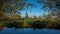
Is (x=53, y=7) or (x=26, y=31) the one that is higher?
(x=53, y=7)

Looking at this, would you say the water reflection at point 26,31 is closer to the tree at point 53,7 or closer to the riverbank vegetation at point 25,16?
the riverbank vegetation at point 25,16

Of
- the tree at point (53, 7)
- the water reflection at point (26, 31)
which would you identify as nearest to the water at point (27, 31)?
the water reflection at point (26, 31)

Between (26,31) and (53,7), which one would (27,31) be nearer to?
(26,31)

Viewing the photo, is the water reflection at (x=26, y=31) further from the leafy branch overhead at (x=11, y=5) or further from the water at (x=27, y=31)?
the leafy branch overhead at (x=11, y=5)

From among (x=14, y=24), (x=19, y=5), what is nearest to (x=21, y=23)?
(x=14, y=24)

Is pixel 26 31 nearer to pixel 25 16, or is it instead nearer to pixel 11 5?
pixel 25 16

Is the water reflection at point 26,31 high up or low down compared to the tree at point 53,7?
down

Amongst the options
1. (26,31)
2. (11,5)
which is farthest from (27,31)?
(11,5)

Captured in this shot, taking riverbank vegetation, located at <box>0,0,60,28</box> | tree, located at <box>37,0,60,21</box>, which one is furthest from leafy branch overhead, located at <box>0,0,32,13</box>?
tree, located at <box>37,0,60,21</box>

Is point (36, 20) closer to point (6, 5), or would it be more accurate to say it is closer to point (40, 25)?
point (40, 25)

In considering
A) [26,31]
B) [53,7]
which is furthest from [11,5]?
[53,7]

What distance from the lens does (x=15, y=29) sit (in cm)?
220

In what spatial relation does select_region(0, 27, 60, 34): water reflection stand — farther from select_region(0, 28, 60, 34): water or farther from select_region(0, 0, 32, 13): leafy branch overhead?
select_region(0, 0, 32, 13): leafy branch overhead

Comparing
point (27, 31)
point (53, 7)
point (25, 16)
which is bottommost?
point (27, 31)
